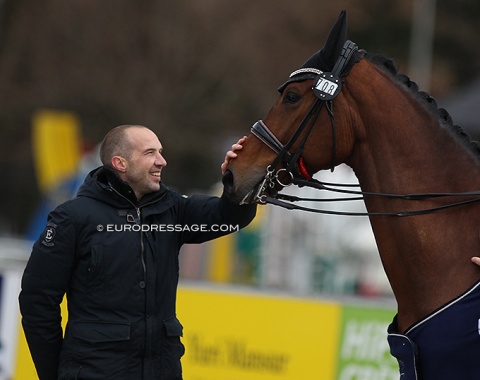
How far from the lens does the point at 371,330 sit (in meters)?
6.82

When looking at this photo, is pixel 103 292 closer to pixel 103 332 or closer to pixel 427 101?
pixel 103 332

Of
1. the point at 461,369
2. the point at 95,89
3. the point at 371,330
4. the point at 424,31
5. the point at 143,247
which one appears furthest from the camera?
the point at 424,31

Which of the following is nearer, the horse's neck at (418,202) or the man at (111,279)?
the horse's neck at (418,202)

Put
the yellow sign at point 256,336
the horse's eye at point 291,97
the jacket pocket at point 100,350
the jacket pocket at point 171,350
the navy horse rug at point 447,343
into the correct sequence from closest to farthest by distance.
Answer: the navy horse rug at point 447,343 → the horse's eye at point 291,97 → the jacket pocket at point 100,350 → the jacket pocket at point 171,350 → the yellow sign at point 256,336

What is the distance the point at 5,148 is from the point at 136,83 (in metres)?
4.21

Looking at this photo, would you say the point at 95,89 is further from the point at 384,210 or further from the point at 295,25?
the point at 384,210

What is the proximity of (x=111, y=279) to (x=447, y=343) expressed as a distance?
150 cm

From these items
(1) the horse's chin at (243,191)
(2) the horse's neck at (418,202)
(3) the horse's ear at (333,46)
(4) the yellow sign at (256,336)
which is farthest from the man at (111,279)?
(4) the yellow sign at (256,336)

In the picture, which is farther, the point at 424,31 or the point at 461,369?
the point at 424,31

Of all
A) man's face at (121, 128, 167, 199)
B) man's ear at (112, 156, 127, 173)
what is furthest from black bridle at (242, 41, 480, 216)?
man's ear at (112, 156, 127, 173)

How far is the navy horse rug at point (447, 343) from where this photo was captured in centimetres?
395

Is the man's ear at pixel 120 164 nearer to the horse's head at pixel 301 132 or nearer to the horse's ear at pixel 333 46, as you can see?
the horse's head at pixel 301 132

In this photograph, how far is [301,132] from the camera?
4188 millimetres

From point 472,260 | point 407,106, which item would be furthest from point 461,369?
point 407,106
